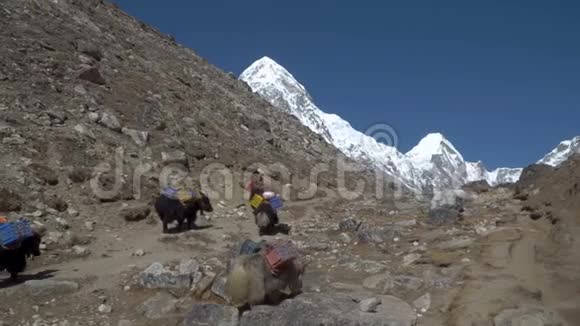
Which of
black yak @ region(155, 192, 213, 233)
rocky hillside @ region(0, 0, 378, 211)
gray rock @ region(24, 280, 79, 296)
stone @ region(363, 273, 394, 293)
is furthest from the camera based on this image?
rocky hillside @ region(0, 0, 378, 211)

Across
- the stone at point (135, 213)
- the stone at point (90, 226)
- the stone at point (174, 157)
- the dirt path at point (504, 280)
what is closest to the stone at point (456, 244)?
the dirt path at point (504, 280)

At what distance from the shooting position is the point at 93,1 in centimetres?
4016

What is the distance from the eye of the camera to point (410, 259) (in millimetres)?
12500

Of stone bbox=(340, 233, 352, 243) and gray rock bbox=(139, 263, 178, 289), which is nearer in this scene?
gray rock bbox=(139, 263, 178, 289)

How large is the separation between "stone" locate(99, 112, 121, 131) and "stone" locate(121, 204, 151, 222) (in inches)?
233

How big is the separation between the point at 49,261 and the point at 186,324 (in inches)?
222

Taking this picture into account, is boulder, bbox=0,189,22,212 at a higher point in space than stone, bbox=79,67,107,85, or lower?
lower

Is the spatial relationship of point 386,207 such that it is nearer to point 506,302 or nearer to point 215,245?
point 215,245

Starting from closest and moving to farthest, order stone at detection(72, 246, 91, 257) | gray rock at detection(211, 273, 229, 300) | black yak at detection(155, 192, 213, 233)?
gray rock at detection(211, 273, 229, 300) → stone at detection(72, 246, 91, 257) → black yak at detection(155, 192, 213, 233)

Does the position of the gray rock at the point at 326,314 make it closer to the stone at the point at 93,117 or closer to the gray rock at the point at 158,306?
the gray rock at the point at 158,306

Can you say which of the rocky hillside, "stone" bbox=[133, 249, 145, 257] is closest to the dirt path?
"stone" bbox=[133, 249, 145, 257]

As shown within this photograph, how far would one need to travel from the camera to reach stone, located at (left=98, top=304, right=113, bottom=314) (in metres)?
10.5

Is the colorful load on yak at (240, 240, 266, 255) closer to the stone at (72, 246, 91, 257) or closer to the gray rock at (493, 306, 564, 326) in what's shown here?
the gray rock at (493, 306, 564, 326)

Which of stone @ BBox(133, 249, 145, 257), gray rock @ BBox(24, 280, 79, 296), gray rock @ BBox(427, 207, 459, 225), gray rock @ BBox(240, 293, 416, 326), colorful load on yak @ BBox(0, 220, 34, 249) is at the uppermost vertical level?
gray rock @ BBox(427, 207, 459, 225)
